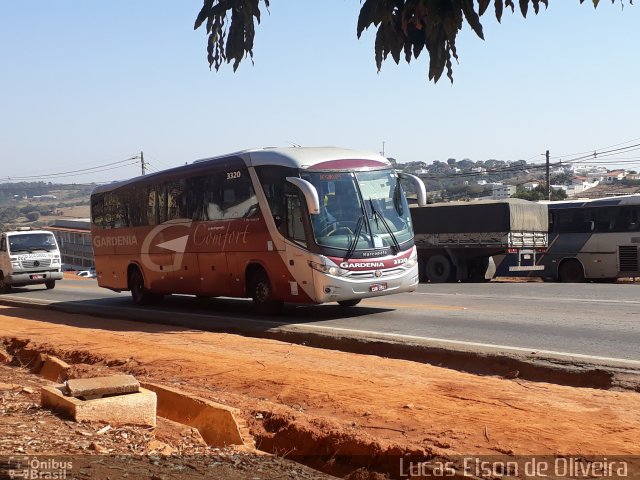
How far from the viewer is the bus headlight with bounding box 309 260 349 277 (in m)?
14.6

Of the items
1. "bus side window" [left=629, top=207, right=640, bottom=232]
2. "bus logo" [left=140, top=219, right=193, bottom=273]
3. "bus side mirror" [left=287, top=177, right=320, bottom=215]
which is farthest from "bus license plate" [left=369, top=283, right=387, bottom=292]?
"bus side window" [left=629, top=207, right=640, bottom=232]

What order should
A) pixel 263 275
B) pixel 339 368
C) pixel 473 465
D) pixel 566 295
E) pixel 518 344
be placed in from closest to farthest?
pixel 473 465 → pixel 339 368 → pixel 518 344 → pixel 263 275 → pixel 566 295

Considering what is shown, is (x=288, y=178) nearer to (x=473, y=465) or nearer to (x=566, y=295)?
(x=566, y=295)

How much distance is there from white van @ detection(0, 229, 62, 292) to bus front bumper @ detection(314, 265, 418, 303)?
1985 cm

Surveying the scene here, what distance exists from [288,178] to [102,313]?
777 centimetres

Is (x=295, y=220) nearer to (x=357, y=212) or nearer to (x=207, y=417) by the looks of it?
(x=357, y=212)

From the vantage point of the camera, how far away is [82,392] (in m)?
7.64

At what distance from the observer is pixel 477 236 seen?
29.5 m

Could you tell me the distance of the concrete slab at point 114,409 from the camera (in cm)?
737

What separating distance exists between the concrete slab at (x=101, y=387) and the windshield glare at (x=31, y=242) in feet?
83.3

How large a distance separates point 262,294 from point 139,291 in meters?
Result: 6.28

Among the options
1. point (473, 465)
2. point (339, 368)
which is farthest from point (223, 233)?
point (473, 465)

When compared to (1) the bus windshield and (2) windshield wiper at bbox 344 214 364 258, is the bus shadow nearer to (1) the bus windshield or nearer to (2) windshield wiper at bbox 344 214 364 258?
(2) windshield wiper at bbox 344 214 364 258

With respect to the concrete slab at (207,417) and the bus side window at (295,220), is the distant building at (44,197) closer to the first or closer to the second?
the bus side window at (295,220)
